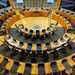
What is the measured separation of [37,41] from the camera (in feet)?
33.9

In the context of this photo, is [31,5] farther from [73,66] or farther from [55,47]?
[73,66]

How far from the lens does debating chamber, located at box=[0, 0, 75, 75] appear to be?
31.1 feet

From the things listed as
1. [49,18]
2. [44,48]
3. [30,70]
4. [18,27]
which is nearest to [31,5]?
[49,18]

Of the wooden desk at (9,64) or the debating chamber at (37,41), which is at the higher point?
the debating chamber at (37,41)

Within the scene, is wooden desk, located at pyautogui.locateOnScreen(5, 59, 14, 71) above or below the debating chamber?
below

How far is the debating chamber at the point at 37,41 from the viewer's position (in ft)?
31.1

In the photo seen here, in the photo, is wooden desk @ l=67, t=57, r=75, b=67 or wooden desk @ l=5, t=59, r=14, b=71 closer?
wooden desk @ l=5, t=59, r=14, b=71

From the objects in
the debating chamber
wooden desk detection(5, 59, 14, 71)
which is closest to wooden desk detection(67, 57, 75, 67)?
the debating chamber

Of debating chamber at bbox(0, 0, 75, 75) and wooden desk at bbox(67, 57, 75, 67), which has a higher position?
debating chamber at bbox(0, 0, 75, 75)

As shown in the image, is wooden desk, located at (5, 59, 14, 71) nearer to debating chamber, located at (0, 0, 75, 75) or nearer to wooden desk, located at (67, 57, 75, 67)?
debating chamber, located at (0, 0, 75, 75)

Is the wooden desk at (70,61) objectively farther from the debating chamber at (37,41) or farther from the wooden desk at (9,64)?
the wooden desk at (9,64)

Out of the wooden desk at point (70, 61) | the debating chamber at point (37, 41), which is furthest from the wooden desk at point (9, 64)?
the wooden desk at point (70, 61)

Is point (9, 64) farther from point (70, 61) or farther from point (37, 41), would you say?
point (70, 61)

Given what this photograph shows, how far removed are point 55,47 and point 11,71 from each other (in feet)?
6.77
